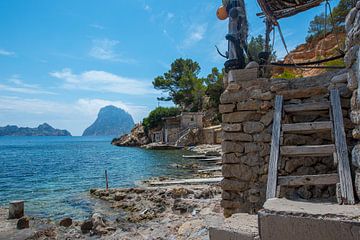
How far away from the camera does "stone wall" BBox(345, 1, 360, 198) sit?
2426 mm

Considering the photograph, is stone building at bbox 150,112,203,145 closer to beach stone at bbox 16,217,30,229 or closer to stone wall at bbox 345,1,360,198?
beach stone at bbox 16,217,30,229

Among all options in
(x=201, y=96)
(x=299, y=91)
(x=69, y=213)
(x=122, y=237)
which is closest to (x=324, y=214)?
(x=299, y=91)

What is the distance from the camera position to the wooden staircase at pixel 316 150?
269cm

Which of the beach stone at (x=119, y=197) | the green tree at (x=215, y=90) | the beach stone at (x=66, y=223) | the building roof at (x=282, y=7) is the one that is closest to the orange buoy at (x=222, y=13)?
the building roof at (x=282, y=7)

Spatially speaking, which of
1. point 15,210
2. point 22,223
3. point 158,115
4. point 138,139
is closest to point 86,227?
point 22,223

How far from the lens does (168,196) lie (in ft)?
37.9

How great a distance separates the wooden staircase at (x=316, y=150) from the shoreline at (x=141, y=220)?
3.11 meters

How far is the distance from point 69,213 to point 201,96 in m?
46.6

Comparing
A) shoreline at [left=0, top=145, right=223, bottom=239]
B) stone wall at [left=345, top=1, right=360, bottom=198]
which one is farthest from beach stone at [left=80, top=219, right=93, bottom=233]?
stone wall at [left=345, top=1, right=360, bottom=198]

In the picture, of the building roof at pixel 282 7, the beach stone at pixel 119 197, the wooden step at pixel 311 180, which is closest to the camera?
the wooden step at pixel 311 180

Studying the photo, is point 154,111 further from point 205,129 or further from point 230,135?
point 230,135

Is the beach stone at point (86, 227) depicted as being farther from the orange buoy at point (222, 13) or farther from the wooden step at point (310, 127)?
the orange buoy at point (222, 13)

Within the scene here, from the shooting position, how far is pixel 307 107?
357 cm

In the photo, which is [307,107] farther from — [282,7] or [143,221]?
[143,221]
